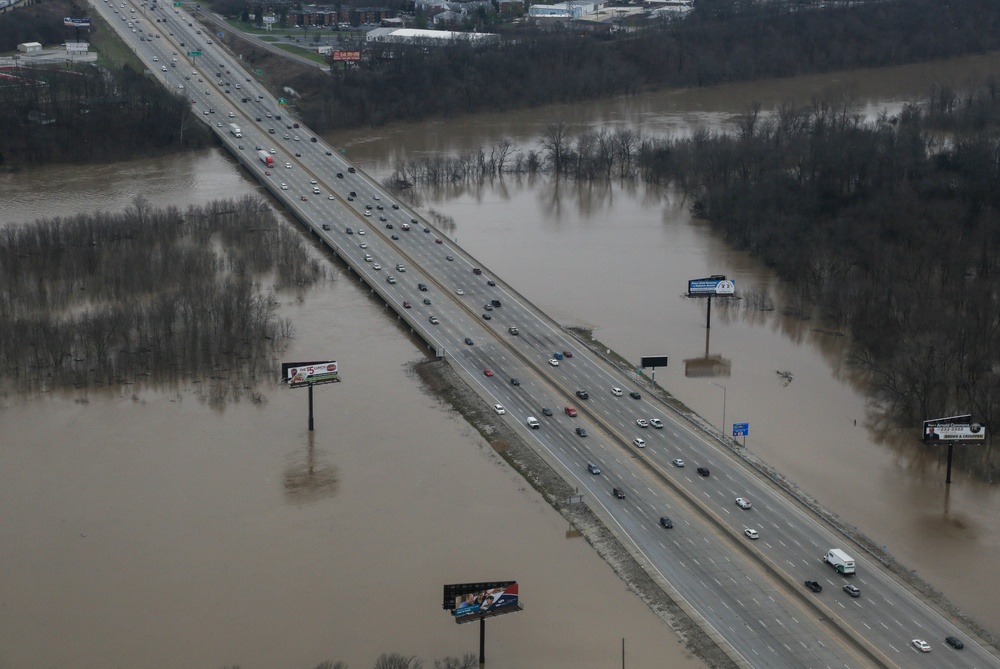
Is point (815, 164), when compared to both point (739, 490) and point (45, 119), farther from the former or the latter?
point (45, 119)

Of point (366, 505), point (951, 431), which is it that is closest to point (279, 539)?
point (366, 505)

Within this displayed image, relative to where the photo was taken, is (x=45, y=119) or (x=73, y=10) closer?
(x=45, y=119)

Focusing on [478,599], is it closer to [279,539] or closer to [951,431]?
[279,539]

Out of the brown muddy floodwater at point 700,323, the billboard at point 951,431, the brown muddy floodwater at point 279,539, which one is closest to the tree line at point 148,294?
the brown muddy floodwater at point 279,539

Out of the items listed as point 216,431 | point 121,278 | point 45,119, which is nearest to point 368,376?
point 216,431

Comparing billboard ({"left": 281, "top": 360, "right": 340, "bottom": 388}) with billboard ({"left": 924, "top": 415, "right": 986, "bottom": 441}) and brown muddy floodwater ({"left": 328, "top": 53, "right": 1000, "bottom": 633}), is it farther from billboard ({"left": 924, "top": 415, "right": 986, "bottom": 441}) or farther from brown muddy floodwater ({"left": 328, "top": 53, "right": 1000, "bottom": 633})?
billboard ({"left": 924, "top": 415, "right": 986, "bottom": 441})

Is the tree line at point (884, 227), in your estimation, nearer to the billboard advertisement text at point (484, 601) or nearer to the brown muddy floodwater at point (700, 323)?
the brown muddy floodwater at point (700, 323)
